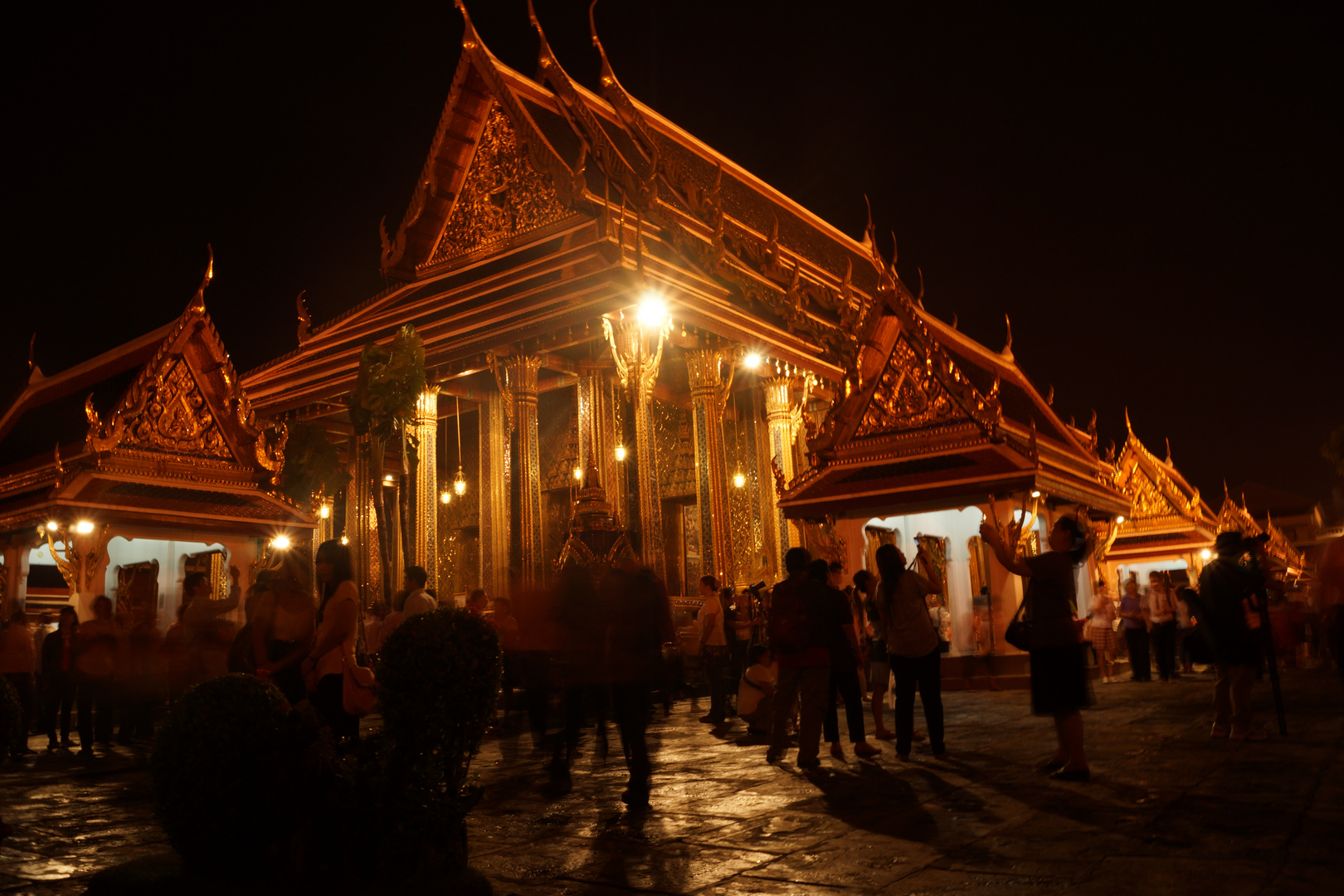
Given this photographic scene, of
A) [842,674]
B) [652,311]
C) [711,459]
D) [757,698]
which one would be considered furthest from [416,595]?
[711,459]

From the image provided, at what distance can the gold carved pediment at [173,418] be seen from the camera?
1116 cm

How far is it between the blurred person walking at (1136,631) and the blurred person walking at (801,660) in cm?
818

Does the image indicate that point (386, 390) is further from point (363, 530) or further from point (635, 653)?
point (635, 653)

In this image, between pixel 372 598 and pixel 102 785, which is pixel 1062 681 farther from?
pixel 372 598

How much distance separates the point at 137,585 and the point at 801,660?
9093 mm

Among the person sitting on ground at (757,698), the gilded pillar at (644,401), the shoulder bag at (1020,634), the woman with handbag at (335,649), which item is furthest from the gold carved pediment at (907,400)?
the woman with handbag at (335,649)

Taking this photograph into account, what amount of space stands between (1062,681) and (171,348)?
34.7 ft

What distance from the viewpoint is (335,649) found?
512 cm

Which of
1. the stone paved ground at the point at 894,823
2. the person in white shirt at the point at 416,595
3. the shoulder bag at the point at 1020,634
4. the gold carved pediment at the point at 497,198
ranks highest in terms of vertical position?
the gold carved pediment at the point at 497,198

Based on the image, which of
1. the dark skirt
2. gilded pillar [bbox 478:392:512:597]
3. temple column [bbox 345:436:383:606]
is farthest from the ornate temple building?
the dark skirt

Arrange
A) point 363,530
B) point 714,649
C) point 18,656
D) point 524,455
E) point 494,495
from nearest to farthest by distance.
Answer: point 18,656 < point 714,649 < point 524,455 < point 494,495 < point 363,530

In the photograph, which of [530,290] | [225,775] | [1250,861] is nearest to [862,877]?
[1250,861]

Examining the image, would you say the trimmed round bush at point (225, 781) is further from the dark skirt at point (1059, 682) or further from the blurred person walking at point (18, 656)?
the blurred person walking at point (18, 656)

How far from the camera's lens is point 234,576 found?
35.6 feet
